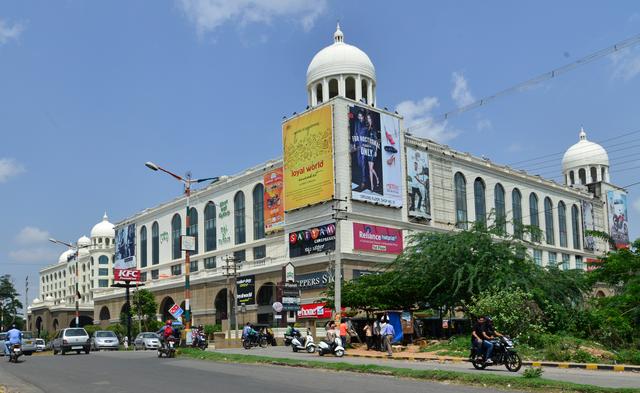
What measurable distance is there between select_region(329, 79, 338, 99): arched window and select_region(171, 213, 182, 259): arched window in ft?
102

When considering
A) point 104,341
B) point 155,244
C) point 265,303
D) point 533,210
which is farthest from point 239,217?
point 533,210

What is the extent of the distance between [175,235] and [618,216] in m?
58.9

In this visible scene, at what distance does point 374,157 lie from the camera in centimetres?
5912

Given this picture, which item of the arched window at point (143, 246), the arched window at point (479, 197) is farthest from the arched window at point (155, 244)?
the arched window at point (479, 197)

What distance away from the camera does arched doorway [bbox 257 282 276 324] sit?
2539 inches

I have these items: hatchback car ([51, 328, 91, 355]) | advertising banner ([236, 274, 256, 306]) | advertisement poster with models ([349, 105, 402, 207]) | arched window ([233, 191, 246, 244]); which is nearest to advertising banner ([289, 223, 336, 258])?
advertisement poster with models ([349, 105, 402, 207])

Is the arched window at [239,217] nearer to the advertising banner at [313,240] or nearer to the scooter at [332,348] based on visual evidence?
the advertising banner at [313,240]

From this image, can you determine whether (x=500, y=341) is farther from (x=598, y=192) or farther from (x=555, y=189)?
(x=598, y=192)

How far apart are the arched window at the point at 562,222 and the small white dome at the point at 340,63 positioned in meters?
36.0

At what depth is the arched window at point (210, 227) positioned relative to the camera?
78531mm

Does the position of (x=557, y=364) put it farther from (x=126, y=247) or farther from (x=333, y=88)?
(x=126, y=247)

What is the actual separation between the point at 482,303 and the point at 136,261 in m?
73.9

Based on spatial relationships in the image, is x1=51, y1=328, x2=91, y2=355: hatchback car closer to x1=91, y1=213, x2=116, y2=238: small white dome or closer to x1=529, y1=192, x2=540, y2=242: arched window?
x1=529, y1=192, x2=540, y2=242: arched window

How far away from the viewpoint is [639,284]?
32219mm
